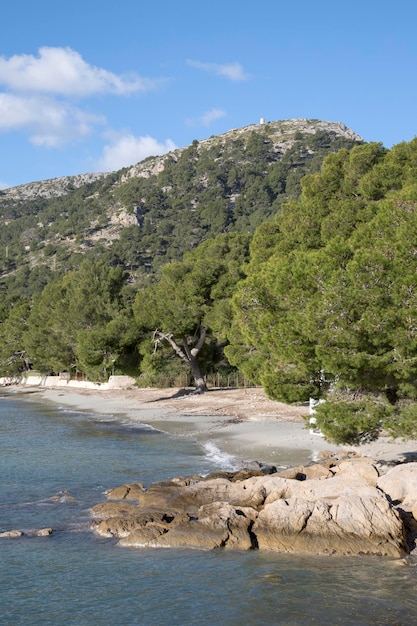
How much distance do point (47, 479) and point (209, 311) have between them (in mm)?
22459

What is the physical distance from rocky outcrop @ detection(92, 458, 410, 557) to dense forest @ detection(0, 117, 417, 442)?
251cm

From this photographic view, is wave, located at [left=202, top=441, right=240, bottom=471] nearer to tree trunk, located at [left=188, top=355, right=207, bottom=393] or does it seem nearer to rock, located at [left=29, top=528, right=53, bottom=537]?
rock, located at [left=29, top=528, right=53, bottom=537]

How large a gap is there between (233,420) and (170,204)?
10286 cm

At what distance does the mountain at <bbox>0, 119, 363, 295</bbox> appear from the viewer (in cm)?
11475

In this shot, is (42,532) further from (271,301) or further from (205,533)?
(271,301)

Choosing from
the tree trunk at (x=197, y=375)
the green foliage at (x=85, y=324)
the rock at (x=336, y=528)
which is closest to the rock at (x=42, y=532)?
the rock at (x=336, y=528)

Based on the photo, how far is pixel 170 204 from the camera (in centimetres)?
13175

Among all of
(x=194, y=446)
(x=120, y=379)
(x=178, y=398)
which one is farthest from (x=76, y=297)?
(x=194, y=446)

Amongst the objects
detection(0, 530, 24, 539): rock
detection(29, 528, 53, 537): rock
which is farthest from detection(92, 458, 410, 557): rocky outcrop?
detection(0, 530, 24, 539): rock

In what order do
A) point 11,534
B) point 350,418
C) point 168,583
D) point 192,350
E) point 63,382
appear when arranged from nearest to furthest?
point 168,583, point 11,534, point 350,418, point 192,350, point 63,382

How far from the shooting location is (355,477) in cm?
1554

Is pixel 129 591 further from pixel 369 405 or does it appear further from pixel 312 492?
pixel 369 405

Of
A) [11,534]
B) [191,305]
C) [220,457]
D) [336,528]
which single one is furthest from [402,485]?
[191,305]

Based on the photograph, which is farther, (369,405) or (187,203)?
(187,203)
